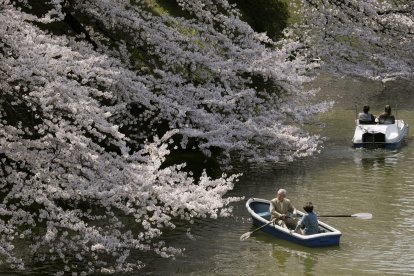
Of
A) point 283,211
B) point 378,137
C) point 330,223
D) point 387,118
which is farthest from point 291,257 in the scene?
point 387,118

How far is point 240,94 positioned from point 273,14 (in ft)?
70.9

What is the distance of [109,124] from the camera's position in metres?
13.3

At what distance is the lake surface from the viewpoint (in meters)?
16.5

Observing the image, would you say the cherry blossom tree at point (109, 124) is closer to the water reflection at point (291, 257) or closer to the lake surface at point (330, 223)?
the lake surface at point (330, 223)

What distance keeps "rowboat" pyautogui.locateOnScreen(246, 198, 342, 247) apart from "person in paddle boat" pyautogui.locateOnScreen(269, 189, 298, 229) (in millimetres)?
221

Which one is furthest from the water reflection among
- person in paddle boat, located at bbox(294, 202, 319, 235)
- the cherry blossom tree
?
the cherry blossom tree

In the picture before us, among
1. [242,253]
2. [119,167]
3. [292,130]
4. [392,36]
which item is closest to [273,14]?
[392,36]

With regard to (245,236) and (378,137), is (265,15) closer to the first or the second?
(378,137)

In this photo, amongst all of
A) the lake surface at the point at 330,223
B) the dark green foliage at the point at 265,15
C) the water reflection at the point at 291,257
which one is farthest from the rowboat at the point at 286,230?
the dark green foliage at the point at 265,15

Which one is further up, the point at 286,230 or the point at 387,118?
the point at 387,118

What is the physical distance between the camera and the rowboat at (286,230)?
17.7m

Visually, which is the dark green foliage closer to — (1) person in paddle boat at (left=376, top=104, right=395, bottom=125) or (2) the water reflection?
(1) person in paddle boat at (left=376, top=104, right=395, bottom=125)

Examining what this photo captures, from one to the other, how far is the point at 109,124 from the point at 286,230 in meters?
6.76

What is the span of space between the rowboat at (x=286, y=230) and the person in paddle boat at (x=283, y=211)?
221 millimetres
